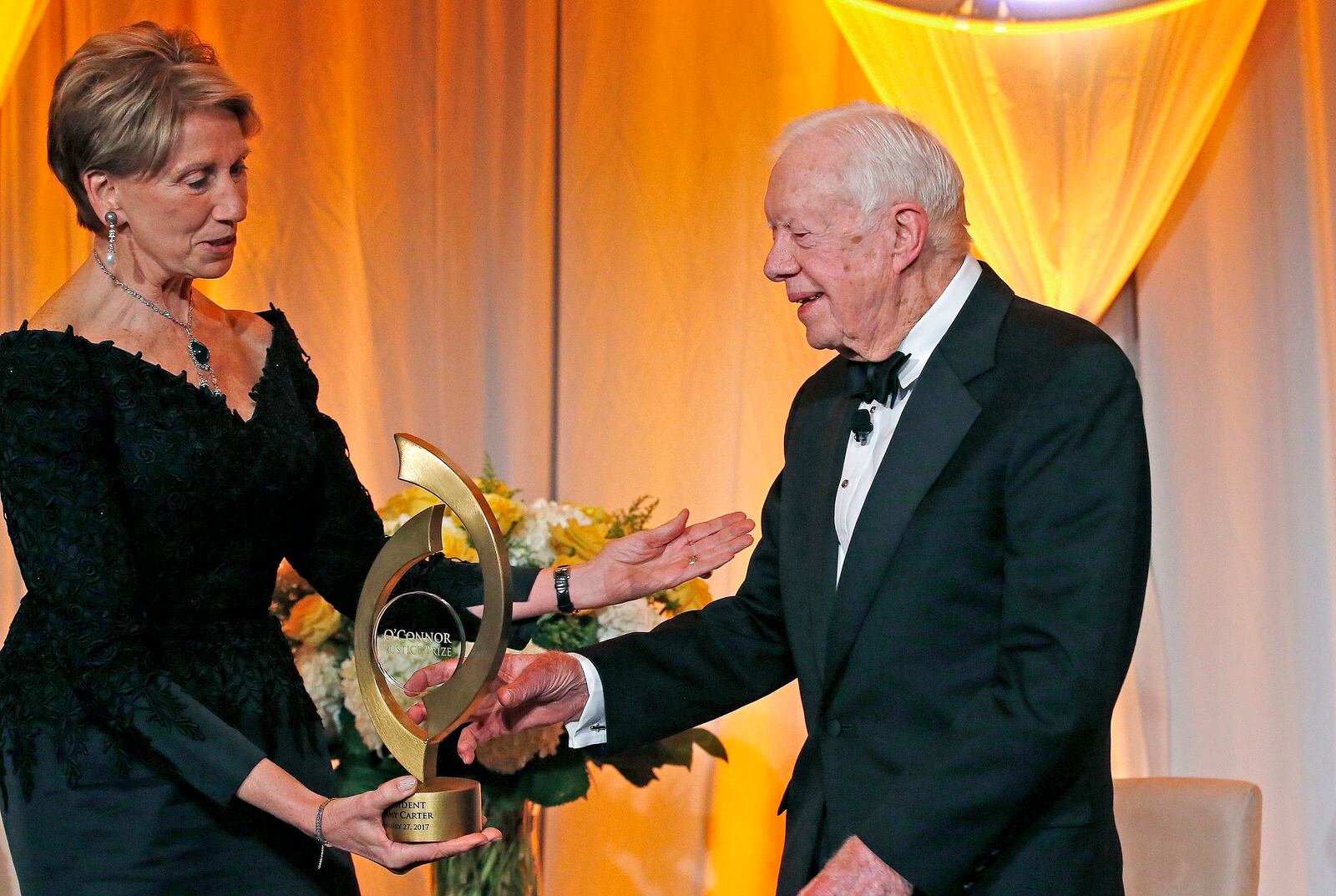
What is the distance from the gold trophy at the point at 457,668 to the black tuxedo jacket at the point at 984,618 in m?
0.46

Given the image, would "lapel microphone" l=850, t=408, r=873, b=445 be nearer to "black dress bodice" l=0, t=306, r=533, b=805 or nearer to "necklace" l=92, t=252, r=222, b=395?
"black dress bodice" l=0, t=306, r=533, b=805

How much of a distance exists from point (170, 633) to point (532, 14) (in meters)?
2.71

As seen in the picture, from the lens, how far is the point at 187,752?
183cm

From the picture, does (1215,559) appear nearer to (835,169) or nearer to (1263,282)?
(1263,282)

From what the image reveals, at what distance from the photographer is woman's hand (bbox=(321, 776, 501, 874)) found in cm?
172

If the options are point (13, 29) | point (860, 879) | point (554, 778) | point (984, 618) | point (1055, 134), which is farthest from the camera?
point (1055, 134)

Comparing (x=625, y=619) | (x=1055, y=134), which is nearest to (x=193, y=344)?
(x=625, y=619)

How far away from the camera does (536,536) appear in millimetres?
2633

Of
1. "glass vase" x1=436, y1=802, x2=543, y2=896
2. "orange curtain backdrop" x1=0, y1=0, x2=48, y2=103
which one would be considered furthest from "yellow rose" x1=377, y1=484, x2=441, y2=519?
"orange curtain backdrop" x1=0, y1=0, x2=48, y2=103

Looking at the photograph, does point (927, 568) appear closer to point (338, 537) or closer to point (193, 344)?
point (338, 537)

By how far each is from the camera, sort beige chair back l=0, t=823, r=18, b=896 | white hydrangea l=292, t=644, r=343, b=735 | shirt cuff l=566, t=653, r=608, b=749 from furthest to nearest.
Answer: beige chair back l=0, t=823, r=18, b=896
white hydrangea l=292, t=644, r=343, b=735
shirt cuff l=566, t=653, r=608, b=749

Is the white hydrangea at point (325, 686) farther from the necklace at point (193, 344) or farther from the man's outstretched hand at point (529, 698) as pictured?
the necklace at point (193, 344)

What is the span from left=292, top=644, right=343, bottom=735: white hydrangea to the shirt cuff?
0.58m

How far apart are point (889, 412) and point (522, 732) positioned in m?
0.90
